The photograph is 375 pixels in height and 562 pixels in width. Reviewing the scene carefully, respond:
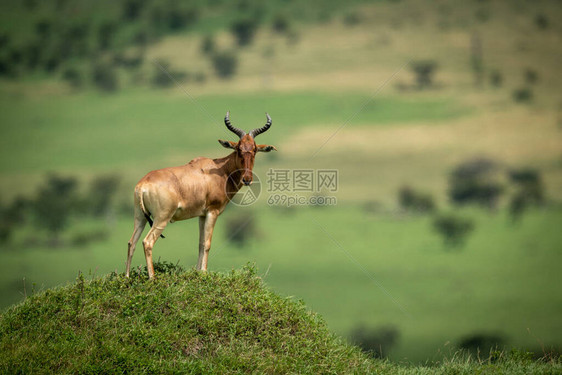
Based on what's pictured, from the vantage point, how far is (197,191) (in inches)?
483

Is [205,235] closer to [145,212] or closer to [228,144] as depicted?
[145,212]

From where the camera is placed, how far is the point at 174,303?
464 inches

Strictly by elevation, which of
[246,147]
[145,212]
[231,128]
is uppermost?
[231,128]

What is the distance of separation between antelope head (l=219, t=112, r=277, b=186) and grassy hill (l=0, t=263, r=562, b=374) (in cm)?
199

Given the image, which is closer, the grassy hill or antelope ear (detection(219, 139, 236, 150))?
the grassy hill

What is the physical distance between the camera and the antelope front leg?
40.9ft

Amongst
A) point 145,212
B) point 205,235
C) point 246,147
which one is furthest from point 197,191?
point 246,147

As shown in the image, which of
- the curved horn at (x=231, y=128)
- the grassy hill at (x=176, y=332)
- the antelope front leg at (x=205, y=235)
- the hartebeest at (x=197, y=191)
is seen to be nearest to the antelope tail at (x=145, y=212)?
the hartebeest at (x=197, y=191)

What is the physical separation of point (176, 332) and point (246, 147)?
3.43 metres

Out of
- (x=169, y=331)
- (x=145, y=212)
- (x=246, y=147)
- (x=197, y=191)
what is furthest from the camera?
(x=246, y=147)

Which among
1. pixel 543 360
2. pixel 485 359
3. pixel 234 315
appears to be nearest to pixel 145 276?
pixel 234 315

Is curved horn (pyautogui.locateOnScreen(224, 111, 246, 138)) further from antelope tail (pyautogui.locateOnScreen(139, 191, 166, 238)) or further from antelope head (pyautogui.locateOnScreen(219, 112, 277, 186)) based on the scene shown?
antelope tail (pyautogui.locateOnScreen(139, 191, 166, 238))

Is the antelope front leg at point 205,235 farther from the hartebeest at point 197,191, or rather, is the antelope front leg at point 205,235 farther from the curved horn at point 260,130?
the curved horn at point 260,130

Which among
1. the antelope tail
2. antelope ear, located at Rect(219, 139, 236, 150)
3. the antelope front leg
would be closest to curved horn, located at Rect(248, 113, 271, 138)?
antelope ear, located at Rect(219, 139, 236, 150)
